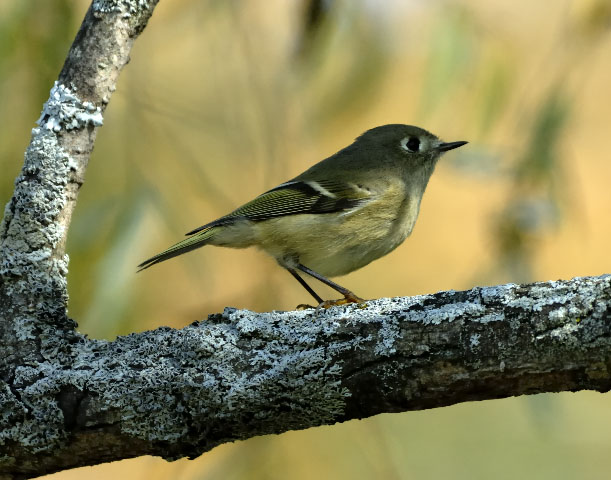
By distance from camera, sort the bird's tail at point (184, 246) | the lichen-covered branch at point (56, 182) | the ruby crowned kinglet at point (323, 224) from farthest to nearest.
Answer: the ruby crowned kinglet at point (323, 224)
the bird's tail at point (184, 246)
the lichen-covered branch at point (56, 182)

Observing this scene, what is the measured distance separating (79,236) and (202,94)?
1119mm

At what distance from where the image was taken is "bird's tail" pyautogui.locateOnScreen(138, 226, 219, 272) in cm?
216

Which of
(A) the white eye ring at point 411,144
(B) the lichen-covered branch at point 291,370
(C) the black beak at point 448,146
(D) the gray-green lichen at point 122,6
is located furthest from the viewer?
(A) the white eye ring at point 411,144

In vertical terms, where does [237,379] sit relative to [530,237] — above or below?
below

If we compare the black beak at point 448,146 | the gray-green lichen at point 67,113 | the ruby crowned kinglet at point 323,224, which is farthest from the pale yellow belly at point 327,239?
the gray-green lichen at point 67,113

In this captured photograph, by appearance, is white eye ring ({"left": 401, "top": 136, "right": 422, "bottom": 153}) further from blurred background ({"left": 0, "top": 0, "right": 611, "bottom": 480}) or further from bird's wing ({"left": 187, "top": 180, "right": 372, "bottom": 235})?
bird's wing ({"left": 187, "top": 180, "right": 372, "bottom": 235})

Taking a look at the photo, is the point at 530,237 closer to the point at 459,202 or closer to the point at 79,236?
the point at 79,236

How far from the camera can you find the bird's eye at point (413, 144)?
9.90ft

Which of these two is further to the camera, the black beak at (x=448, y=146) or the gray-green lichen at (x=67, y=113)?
the black beak at (x=448, y=146)

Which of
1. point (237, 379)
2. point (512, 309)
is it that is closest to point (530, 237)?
point (512, 309)

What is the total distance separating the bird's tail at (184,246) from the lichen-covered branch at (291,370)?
64 centimetres

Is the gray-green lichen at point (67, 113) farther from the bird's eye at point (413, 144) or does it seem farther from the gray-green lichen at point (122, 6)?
the bird's eye at point (413, 144)

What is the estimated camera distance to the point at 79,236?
2.16m

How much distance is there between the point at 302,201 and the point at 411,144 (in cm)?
64
